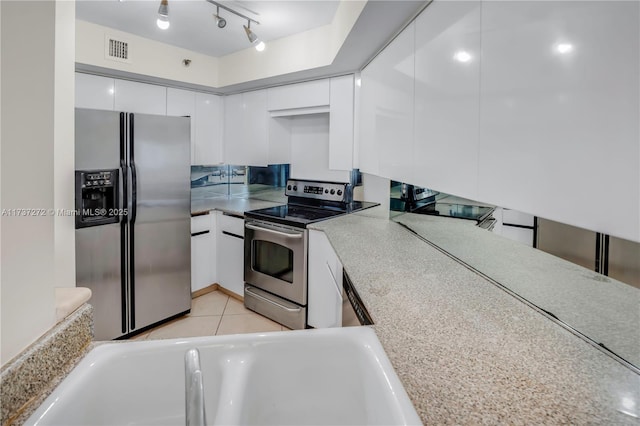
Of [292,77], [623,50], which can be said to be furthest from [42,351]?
[292,77]

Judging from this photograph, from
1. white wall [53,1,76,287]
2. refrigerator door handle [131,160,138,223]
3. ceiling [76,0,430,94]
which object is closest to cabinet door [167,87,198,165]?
ceiling [76,0,430,94]

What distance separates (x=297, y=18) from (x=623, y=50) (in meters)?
2.28

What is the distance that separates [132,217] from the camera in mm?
2363

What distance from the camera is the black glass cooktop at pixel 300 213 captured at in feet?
8.09

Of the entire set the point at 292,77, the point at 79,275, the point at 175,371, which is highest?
the point at 292,77

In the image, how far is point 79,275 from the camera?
2174 mm

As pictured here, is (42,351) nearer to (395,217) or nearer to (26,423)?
(26,423)

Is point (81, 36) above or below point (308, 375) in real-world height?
above

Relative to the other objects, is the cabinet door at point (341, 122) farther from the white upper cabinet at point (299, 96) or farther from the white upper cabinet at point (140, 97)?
the white upper cabinet at point (140, 97)

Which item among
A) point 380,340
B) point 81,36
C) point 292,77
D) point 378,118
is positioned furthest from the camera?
point 292,77

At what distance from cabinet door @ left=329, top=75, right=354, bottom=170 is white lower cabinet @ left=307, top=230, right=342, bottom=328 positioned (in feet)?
2.49

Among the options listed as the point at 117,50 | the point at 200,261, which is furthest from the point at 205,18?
the point at 200,261

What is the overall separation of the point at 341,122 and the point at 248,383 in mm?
2340

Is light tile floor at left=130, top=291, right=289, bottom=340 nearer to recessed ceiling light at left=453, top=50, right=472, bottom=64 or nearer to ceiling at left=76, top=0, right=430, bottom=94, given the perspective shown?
ceiling at left=76, top=0, right=430, bottom=94
